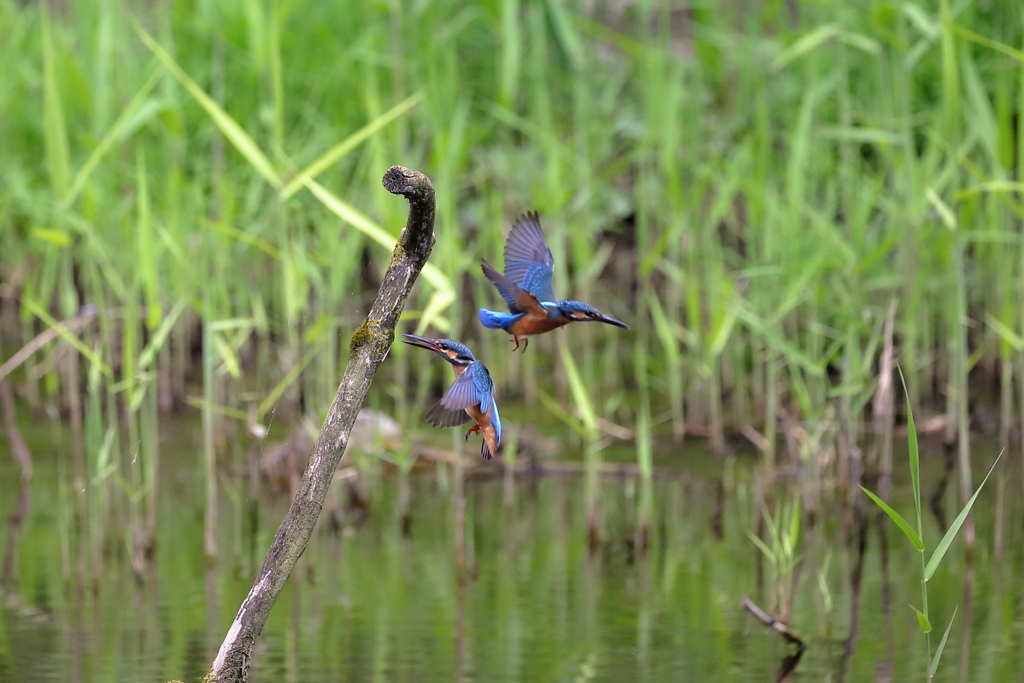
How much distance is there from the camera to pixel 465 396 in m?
1.45

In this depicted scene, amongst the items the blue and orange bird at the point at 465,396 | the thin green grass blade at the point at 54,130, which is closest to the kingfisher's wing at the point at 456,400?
the blue and orange bird at the point at 465,396

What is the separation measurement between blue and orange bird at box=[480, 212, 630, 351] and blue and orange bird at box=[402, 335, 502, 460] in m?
0.05

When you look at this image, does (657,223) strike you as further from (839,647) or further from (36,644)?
(36,644)

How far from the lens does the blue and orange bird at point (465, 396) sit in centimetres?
145

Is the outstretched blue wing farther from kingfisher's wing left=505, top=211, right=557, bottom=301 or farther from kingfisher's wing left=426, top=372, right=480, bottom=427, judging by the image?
kingfisher's wing left=505, top=211, right=557, bottom=301

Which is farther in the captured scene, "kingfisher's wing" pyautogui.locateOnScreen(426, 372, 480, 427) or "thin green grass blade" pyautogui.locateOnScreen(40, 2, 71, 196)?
"thin green grass blade" pyautogui.locateOnScreen(40, 2, 71, 196)

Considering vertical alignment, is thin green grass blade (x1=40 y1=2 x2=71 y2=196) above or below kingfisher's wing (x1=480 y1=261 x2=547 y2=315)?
above

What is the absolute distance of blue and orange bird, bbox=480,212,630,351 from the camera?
57.9 inches

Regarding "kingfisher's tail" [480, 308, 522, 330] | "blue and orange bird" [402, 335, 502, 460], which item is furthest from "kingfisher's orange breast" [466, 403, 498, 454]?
"kingfisher's tail" [480, 308, 522, 330]

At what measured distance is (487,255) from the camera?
5.36 meters

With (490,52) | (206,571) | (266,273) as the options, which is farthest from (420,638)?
(490,52)

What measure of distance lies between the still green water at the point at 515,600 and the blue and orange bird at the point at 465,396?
1.52 metres

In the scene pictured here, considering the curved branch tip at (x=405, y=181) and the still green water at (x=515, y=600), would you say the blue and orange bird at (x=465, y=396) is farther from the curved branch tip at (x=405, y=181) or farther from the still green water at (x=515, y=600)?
the still green water at (x=515, y=600)

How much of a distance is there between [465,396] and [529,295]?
0.49 feet
